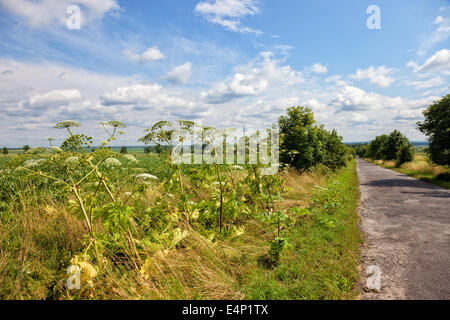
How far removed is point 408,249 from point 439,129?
1569 cm

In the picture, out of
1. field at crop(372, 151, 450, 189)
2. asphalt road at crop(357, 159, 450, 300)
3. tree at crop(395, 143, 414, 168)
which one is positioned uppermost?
tree at crop(395, 143, 414, 168)

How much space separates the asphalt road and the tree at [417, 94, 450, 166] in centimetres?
931

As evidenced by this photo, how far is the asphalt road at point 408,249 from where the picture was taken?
3238 millimetres

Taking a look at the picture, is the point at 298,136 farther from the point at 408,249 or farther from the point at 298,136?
the point at 408,249

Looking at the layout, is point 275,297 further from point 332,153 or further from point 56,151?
point 332,153

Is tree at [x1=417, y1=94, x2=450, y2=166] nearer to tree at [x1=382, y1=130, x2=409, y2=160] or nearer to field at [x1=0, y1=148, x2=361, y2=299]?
field at [x1=0, y1=148, x2=361, y2=299]

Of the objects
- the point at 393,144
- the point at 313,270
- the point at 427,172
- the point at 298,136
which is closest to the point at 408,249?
the point at 313,270

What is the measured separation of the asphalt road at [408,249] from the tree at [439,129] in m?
9.31

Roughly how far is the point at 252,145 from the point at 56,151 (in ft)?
15.7

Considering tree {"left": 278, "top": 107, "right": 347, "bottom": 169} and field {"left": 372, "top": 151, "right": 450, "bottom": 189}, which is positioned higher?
tree {"left": 278, "top": 107, "right": 347, "bottom": 169}

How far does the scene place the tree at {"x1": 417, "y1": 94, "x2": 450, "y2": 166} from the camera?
1474 cm

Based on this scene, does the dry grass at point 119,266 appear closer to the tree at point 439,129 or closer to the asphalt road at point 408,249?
the asphalt road at point 408,249

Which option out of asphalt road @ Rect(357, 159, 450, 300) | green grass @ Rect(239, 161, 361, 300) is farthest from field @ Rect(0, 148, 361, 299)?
asphalt road @ Rect(357, 159, 450, 300)

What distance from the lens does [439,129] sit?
15.2 metres
